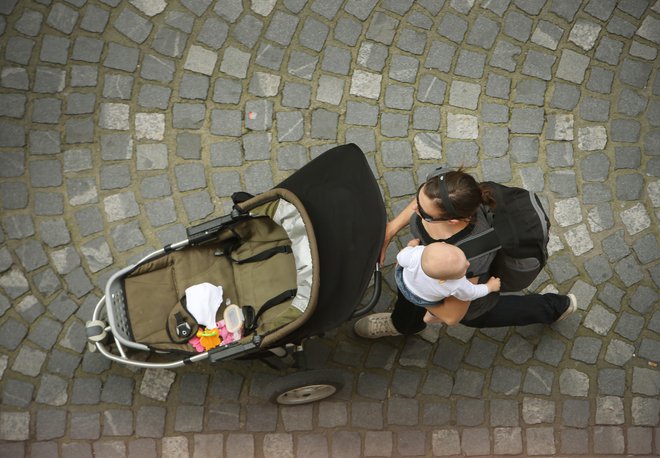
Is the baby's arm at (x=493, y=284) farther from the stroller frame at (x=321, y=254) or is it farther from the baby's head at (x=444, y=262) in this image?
the stroller frame at (x=321, y=254)

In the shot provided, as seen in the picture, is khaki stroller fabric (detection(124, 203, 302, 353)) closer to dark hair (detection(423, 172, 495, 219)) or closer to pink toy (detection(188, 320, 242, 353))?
pink toy (detection(188, 320, 242, 353))

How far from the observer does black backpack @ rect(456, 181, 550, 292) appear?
3.37 metres

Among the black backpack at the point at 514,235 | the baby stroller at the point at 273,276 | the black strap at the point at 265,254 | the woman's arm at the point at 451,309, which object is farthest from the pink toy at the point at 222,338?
the black backpack at the point at 514,235

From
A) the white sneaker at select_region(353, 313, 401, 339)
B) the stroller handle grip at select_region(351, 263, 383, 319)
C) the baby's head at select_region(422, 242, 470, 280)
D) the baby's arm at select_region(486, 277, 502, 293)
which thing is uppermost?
the baby's head at select_region(422, 242, 470, 280)

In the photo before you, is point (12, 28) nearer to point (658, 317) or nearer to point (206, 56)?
point (206, 56)

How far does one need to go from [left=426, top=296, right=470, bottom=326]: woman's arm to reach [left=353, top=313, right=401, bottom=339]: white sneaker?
97cm

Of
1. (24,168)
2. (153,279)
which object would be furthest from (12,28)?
(153,279)

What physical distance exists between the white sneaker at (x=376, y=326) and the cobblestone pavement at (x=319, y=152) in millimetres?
193

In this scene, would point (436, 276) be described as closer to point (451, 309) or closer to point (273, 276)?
point (451, 309)

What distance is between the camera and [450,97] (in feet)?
17.3

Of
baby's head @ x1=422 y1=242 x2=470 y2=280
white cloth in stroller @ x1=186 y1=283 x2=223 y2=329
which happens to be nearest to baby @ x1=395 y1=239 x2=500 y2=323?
baby's head @ x1=422 y1=242 x2=470 y2=280

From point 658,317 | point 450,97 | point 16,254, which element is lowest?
point 16,254

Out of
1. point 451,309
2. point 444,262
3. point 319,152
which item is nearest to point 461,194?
point 444,262

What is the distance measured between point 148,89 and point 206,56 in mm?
536
